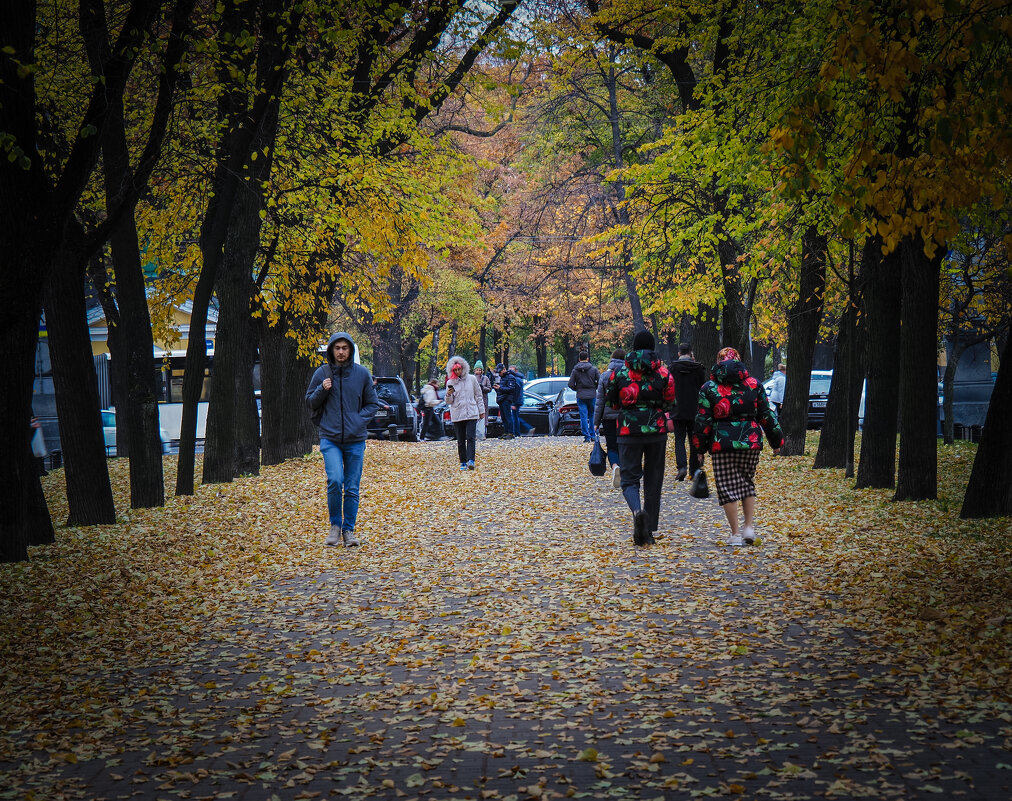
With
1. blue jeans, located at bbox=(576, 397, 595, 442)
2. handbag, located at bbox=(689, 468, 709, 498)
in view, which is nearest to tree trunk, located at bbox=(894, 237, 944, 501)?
handbag, located at bbox=(689, 468, 709, 498)

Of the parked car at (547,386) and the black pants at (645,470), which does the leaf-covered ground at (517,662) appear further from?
the parked car at (547,386)

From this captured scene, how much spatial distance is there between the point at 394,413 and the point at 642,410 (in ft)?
70.2

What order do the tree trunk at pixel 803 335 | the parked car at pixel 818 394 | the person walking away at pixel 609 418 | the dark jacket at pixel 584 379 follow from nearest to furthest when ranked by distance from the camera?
the person walking away at pixel 609 418, the tree trunk at pixel 803 335, the dark jacket at pixel 584 379, the parked car at pixel 818 394

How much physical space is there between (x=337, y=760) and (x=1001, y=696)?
3.29m

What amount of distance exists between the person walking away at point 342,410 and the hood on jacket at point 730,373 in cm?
343

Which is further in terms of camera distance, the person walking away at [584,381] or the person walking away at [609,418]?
the person walking away at [584,381]

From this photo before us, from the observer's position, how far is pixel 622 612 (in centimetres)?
743

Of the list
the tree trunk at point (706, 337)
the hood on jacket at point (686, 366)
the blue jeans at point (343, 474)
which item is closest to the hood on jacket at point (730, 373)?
the blue jeans at point (343, 474)

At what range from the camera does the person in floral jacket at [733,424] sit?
9781mm

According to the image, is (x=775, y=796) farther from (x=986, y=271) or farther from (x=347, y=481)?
(x=986, y=271)

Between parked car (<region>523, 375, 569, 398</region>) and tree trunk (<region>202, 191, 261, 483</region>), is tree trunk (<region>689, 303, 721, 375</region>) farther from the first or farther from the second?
parked car (<region>523, 375, 569, 398</region>)

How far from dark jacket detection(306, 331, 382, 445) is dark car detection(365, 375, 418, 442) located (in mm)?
20053

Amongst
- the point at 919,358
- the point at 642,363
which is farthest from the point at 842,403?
the point at 642,363

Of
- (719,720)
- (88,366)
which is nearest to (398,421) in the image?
(88,366)
